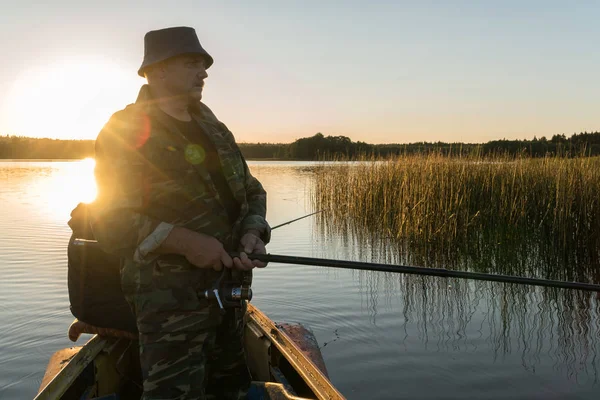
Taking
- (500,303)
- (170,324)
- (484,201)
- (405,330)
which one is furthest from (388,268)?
(484,201)

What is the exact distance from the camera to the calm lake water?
17.2 feet

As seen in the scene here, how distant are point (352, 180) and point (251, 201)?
1357cm

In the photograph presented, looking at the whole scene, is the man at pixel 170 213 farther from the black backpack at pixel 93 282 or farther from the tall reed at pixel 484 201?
the tall reed at pixel 484 201

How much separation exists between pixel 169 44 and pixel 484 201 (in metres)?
11.1

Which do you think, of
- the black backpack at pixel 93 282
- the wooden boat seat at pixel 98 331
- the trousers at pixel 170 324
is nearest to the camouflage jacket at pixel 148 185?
the trousers at pixel 170 324

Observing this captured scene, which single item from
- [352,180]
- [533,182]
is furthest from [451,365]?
[352,180]

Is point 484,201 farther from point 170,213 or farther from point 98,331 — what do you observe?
point 170,213

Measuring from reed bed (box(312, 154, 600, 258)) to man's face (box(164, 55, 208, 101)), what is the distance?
29.1 ft

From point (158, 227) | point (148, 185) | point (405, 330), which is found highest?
point (148, 185)

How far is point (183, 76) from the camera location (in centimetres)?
267

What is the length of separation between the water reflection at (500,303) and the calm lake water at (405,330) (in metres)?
0.02

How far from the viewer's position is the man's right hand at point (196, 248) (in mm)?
2420

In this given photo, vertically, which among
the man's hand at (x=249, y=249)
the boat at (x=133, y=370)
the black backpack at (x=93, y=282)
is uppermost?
the man's hand at (x=249, y=249)

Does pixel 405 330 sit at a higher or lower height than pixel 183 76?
lower
